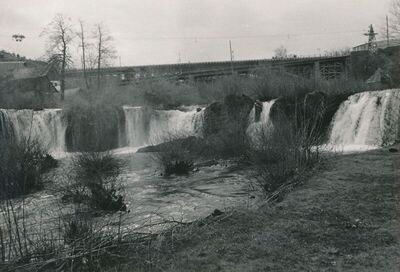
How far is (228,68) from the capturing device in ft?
241

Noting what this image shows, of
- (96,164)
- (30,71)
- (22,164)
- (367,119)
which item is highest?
(30,71)

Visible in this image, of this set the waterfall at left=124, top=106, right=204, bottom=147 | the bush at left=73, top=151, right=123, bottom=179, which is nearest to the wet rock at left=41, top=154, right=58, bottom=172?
the bush at left=73, top=151, right=123, bottom=179

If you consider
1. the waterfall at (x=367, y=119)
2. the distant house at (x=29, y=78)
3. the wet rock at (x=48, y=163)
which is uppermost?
the distant house at (x=29, y=78)

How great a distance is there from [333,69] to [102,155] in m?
63.5

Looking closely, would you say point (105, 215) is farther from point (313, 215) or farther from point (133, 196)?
point (313, 215)

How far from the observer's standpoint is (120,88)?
177 ft

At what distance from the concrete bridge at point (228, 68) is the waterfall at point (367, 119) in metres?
36.3

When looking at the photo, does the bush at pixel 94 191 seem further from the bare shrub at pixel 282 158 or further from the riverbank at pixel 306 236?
the riverbank at pixel 306 236

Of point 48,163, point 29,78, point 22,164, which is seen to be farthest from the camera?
point 29,78

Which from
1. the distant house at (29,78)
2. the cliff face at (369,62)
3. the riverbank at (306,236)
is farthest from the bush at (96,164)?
the cliff face at (369,62)

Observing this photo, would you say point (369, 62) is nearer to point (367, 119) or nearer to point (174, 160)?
point (367, 119)

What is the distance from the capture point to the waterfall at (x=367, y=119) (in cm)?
2350

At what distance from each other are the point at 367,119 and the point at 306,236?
1998cm

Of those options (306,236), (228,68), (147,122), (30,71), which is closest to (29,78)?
(30,71)
